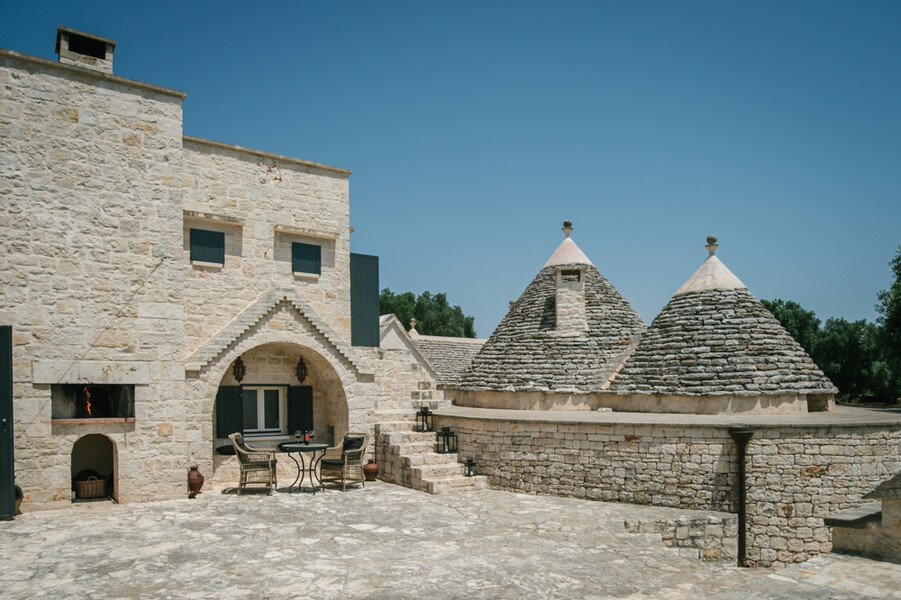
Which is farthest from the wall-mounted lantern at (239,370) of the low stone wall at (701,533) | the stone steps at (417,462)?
the low stone wall at (701,533)

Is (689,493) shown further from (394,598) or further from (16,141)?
(16,141)

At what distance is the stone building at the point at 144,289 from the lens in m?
10.8

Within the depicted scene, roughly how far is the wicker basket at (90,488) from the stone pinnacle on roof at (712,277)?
13.2 m

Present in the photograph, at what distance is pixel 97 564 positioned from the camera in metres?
7.71

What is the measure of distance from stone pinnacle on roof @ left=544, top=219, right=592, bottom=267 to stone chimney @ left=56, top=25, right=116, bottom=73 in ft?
37.8

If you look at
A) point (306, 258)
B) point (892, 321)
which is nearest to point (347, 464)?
point (306, 258)

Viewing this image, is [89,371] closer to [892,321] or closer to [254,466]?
[254,466]

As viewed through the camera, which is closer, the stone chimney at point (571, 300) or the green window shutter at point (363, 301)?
the green window shutter at point (363, 301)

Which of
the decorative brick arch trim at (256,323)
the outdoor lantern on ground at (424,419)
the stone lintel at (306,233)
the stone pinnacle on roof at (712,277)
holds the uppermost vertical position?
the stone lintel at (306,233)

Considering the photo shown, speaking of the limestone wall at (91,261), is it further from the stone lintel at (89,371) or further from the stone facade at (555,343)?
the stone facade at (555,343)

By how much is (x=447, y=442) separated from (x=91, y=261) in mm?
8009

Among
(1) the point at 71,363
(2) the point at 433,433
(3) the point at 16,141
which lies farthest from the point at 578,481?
(3) the point at 16,141

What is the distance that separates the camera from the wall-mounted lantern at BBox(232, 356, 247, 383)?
14156mm

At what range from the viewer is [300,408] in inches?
589
